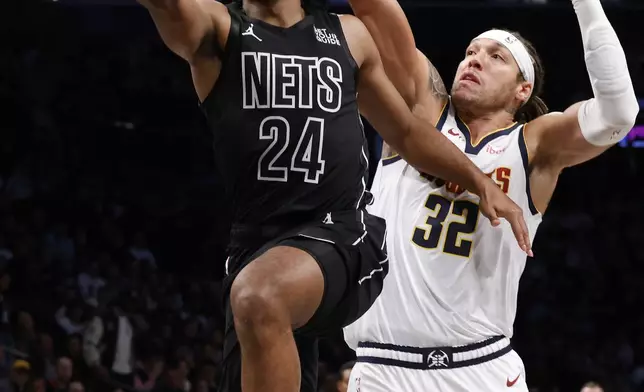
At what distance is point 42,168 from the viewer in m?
12.2

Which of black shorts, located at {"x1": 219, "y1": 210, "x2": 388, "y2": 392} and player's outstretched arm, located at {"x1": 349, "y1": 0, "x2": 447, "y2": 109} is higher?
player's outstretched arm, located at {"x1": 349, "y1": 0, "x2": 447, "y2": 109}

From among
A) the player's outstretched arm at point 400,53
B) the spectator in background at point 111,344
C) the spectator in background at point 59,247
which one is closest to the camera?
the player's outstretched arm at point 400,53

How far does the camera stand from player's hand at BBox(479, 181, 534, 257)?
402 centimetres

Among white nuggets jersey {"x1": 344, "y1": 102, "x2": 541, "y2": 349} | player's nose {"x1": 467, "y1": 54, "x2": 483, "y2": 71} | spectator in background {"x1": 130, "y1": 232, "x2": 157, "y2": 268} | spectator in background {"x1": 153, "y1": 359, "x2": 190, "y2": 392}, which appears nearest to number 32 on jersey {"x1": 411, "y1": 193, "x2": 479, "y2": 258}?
white nuggets jersey {"x1": 344, "y1": 102, "x2": 541, "y2": 349}

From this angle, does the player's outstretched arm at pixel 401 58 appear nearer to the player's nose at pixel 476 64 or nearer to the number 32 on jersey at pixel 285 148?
the player's nose at pixel 476 64

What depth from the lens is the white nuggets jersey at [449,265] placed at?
4.58 m

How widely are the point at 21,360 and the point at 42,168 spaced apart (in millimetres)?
3276

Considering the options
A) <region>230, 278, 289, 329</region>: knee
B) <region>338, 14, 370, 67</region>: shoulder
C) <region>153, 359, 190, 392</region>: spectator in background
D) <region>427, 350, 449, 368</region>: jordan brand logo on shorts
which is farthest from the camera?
<region>153, 359, 190, 392</region>: spectator in background

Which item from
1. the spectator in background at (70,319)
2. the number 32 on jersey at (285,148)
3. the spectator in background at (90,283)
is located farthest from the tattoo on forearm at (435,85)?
the spectator in background at (90,283)

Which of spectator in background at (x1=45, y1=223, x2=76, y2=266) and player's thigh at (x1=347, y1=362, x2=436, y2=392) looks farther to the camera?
spectator in background at (x1=45, y1=223, x2=76, y2=266)

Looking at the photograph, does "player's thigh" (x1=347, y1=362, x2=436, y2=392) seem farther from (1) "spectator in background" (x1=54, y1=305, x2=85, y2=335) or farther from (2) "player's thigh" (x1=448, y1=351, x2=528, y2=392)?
(1) "spectator in background" (x1=54, y1=305, x2=85, y2=335)

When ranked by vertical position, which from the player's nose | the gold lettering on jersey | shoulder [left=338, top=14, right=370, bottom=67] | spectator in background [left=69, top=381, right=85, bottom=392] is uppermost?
shoulder [left=338, top=14, right=370, bottom=67]

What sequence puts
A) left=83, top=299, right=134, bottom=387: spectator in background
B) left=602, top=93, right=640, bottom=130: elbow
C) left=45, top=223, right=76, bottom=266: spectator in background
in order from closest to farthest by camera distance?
1. left=602, top=93, right=640, bottom=130: elbow
2. left=83, top=299, right=134, bottom=387: spectator in background
3. left=45, top=223, right=76, bottom=266: spectator in background

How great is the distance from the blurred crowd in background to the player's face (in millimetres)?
6094
